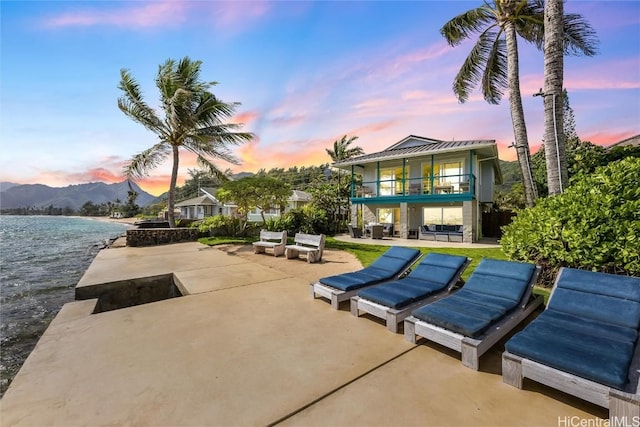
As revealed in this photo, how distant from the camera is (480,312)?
3.34 m

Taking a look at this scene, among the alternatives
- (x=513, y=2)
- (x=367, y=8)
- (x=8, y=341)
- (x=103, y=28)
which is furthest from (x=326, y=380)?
(x=513, y=2)

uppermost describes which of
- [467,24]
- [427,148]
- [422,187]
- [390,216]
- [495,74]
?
[467,24]

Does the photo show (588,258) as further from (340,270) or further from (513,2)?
(513,2)

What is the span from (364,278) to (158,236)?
13005mm

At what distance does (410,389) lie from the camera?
2.52m

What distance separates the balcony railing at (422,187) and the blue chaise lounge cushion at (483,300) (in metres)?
11.8

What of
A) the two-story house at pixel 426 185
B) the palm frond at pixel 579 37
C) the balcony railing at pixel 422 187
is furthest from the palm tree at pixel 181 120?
the palm frond at pixel 579 37

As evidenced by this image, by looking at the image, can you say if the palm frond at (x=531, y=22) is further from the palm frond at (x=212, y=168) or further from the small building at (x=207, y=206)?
the small building at (x=207, y=206)

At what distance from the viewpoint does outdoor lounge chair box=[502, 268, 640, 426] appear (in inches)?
81.4

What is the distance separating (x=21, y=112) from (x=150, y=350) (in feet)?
39.5

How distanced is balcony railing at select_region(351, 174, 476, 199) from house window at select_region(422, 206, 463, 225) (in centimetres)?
118

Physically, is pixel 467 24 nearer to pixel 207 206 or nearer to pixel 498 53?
pixel 498 53


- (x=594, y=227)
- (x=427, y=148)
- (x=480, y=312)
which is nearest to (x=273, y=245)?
(x=480, y=312)

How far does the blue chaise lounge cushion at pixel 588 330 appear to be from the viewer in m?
2.22
